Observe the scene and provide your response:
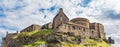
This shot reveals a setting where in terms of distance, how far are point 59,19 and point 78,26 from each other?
32.7 feet

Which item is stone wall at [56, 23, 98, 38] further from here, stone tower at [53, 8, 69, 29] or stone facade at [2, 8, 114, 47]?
stone tower at [53, 8, 69, 29]

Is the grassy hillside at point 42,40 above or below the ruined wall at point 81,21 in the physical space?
below

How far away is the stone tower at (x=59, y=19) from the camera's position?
151913 mm

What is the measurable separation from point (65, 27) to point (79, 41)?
A: 9399 millimetres

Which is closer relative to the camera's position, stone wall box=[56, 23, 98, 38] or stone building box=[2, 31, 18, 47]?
stone wall box=[56, 23, 98, 38]

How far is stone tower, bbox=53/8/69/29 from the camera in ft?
498

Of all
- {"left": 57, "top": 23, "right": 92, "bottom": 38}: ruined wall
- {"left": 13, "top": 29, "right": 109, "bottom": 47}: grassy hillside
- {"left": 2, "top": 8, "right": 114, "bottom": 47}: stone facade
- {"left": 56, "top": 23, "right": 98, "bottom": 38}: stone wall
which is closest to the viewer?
{"left": 13, "top": 29, "right": 109, "bottom": 47}: grassy hillside

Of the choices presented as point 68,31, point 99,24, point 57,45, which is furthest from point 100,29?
point 57,45

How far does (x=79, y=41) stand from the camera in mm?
147125

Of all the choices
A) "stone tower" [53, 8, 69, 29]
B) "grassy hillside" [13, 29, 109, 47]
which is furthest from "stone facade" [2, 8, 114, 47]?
"grassy hillside" [13, 29, 109, 47]

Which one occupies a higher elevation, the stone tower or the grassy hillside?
the stone tower

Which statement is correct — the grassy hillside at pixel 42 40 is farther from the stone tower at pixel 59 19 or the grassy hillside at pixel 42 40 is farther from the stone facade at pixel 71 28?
the stone tower at pixel 59 19

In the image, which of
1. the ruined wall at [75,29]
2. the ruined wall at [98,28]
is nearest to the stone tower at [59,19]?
the ruined wall at [75,29]

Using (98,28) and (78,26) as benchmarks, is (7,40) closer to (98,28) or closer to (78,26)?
(78,26)
